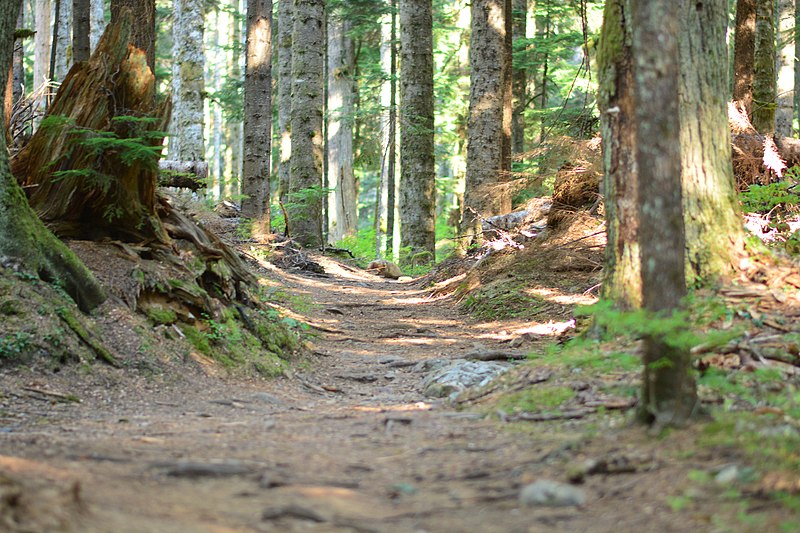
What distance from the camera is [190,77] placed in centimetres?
1952

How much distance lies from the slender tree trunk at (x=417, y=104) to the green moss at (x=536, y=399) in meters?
13.3

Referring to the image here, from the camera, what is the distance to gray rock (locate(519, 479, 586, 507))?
3348 mm

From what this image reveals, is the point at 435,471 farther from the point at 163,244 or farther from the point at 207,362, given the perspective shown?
the point at 163,244

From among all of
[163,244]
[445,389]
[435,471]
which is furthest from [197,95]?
[435,471]

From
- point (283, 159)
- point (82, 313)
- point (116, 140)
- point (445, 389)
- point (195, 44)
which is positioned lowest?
point (445, 389)

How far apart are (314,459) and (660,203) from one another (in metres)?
2.41

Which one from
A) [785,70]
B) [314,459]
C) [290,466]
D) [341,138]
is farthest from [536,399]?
[341,138]

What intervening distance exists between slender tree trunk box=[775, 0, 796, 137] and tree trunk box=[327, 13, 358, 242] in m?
14.7

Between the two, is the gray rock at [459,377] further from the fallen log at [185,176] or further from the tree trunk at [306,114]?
the tree trunk at [306,114]

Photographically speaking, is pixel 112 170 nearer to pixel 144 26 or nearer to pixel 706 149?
pixel 144 26

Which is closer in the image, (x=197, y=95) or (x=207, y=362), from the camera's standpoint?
(x=207, y=362)

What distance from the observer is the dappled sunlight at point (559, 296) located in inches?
396

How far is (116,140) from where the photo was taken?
7098mm

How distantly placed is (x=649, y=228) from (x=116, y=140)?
523cm
